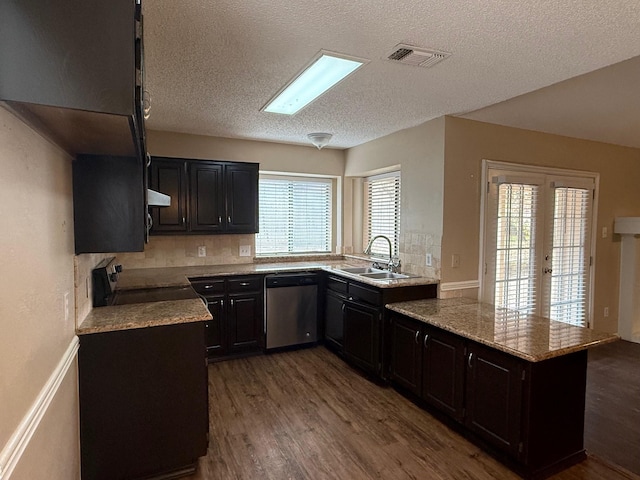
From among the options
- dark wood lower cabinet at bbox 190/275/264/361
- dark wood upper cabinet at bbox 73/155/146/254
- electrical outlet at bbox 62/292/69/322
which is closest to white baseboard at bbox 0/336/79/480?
electrical outlet at bbox 62/292/69/322

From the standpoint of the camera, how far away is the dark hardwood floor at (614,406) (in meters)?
2.44

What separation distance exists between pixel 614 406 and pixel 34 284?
399 cm

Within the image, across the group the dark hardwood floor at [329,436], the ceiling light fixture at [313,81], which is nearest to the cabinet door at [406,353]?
the dark hardwood floor at [329,436]

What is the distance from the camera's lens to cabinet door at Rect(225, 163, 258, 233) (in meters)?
4.14

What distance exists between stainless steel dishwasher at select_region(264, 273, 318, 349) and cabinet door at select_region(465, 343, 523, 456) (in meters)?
2.10

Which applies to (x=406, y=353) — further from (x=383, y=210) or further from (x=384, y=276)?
(x=383, y=210)

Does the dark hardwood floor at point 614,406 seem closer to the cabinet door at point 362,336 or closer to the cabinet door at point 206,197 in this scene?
the cabinet door at point 362,336

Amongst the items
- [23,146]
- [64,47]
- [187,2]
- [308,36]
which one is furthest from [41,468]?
[308,36]

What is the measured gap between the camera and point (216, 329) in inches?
151

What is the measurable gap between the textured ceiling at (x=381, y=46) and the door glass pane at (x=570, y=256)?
1.53 metres

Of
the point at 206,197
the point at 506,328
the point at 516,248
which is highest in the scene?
the point at 206,197

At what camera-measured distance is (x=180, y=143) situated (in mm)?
4113

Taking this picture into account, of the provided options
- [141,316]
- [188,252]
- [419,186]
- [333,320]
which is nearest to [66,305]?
[141,316]

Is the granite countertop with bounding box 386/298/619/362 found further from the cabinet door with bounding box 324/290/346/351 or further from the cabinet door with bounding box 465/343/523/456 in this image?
the cabinet door with bounding box 324/290/346/351
